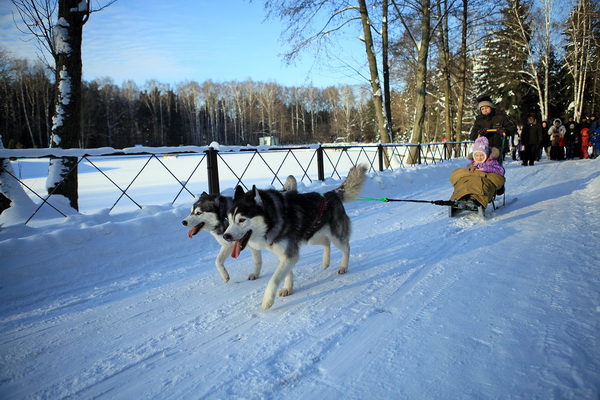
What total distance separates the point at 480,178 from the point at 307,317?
14.5 ft

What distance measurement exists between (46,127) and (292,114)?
122 ft

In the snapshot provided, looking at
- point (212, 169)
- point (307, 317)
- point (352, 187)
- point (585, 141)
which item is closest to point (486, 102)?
point (352, 187)

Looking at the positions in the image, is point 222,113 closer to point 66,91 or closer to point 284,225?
point 66,91

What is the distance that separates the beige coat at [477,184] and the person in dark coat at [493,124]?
1248mm

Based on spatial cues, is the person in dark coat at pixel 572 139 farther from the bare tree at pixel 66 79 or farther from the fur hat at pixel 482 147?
the bare tree at pixel 66 79

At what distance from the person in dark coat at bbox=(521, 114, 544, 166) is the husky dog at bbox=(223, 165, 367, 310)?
14.1 metres

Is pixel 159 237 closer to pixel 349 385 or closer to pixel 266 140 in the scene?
pixel 349 385

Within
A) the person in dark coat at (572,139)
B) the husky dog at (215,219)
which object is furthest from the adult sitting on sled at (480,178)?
the person in dark coat at (572,139)

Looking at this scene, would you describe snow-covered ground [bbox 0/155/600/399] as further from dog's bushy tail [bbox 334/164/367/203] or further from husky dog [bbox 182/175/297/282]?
dog's bushy tail [bbox 334/164/367/203]

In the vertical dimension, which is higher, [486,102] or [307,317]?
[486,102]

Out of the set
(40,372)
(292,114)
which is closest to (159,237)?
(40,372)

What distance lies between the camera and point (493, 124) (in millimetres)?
6902

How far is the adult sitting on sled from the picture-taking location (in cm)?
543

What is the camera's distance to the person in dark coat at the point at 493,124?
6.74m
